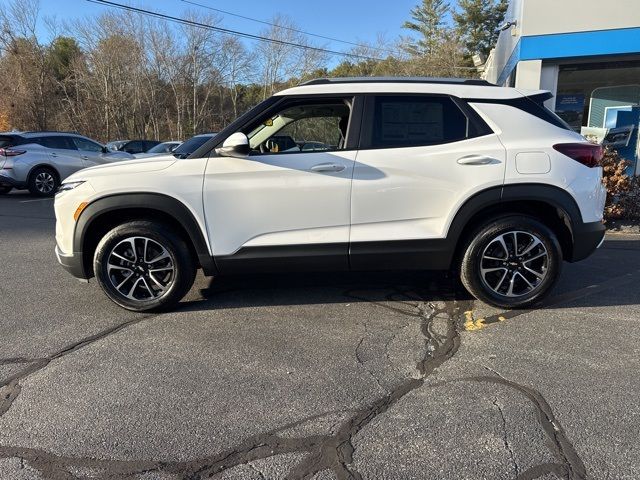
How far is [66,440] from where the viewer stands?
2.58 meters

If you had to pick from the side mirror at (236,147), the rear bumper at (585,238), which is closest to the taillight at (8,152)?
the side mirror at (236,147)

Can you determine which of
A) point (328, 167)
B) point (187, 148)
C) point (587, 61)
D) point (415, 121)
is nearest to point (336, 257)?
point (328, 167)

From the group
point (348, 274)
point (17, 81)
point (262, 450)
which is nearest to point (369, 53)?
point (17, 81)

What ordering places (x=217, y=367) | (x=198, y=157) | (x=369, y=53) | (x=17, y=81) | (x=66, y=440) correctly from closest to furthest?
(x=66, y=440)
(x=217, y=367)
(x=198, y=157)
(x=17, y=81)
(x=369, y=53)

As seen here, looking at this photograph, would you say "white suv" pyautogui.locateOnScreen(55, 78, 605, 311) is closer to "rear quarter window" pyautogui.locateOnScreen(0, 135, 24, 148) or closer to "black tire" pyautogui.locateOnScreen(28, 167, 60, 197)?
"black tire" pyautogui.locateOnScreen(28, 167, 60, 197)

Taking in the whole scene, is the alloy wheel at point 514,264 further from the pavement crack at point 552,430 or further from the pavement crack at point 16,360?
the pavement crack at point 16,360

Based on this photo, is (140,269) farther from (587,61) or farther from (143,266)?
(587,61)

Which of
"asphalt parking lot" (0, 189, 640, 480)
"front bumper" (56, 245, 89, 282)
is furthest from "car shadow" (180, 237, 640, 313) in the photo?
"front bumper" (56, 245, 89, 282)

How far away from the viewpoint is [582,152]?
4.08 metres

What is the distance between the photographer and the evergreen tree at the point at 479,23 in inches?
1750

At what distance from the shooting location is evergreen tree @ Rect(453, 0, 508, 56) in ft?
146

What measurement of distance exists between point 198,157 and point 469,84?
7.98 ft

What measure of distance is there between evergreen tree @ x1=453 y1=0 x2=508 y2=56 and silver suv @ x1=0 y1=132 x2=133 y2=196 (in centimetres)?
3939

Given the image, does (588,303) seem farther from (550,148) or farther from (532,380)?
(532,380)
